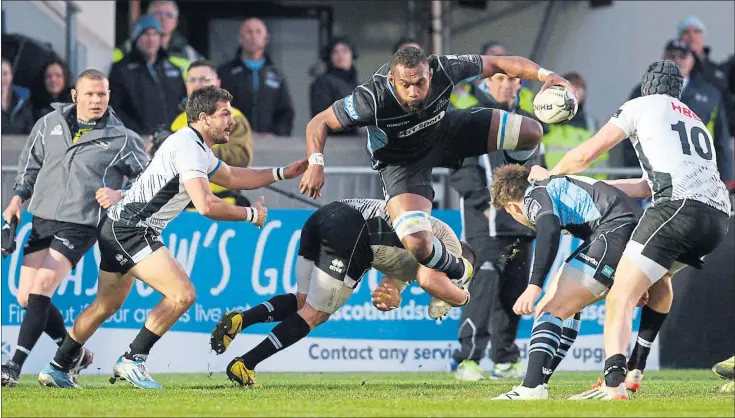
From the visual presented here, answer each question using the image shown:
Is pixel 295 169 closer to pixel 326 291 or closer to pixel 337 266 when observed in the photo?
pixel 337 266

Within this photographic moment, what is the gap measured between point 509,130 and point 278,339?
2385mm

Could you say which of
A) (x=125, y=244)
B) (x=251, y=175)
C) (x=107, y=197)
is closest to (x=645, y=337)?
(x=251, y=175)

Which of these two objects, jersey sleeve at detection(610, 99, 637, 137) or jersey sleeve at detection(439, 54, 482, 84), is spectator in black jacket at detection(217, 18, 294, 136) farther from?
jersey sleeve at detection(610, 99, 637, 137)

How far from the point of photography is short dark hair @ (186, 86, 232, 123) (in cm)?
975

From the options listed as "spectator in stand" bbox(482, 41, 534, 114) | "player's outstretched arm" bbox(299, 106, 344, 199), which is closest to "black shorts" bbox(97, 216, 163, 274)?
"player's outstretched arm" bbox(299, 106, 344, 199)

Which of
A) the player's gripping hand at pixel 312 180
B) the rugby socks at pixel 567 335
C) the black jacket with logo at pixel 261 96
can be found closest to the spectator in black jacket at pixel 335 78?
the black jacket with logo at pixel 261 96

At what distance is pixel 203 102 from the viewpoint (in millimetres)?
9750

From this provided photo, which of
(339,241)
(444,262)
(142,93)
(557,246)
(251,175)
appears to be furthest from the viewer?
(142,93)

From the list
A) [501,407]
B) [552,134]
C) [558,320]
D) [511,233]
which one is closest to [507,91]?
[511,233]

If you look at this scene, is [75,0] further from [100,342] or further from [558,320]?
[558,320]

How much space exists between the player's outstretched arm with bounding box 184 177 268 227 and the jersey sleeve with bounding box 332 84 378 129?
94cm

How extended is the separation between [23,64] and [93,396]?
668 cm

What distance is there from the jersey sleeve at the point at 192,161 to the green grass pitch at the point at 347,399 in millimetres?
1568

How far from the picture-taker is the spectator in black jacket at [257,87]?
46.6 ft
